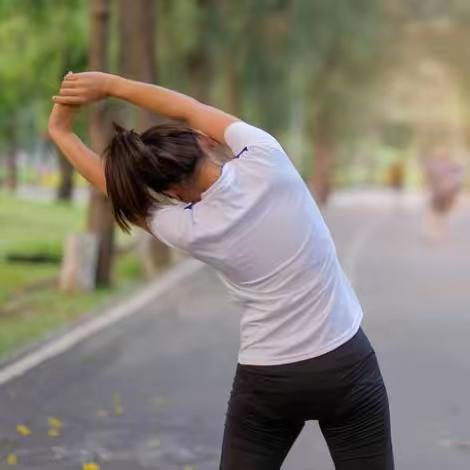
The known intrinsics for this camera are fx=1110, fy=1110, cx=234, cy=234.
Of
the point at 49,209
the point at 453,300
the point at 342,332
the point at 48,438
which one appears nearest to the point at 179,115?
the point at 342,332

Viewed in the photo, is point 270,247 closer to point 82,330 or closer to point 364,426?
point 364,426

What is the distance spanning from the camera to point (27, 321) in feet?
37.8

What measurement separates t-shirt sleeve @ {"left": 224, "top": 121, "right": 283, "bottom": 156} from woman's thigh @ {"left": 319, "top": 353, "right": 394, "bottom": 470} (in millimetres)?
634

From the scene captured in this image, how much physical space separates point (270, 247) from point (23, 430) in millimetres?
3842

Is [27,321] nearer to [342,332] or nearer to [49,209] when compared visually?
[342,332]

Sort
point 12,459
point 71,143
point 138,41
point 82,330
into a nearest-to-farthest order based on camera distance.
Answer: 1. point 71,143
2. point 12,459
3. point 82,330
4. point 138,41

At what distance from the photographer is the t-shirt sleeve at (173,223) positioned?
9.61ft

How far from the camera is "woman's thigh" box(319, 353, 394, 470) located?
2953mm

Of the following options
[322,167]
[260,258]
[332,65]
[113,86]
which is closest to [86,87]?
[113,86]

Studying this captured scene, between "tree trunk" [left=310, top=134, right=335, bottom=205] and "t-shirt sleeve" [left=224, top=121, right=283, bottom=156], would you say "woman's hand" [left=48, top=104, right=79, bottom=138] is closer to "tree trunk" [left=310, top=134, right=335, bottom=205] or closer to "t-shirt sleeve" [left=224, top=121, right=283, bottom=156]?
"t-shirt sleeve" [left=224, top=121, right=283, bottom=156]

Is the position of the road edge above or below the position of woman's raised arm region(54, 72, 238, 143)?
below

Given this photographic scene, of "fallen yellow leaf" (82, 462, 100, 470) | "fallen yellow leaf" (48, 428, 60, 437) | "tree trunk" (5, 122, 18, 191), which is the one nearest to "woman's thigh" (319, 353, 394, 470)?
"fallen yellow leaf" (82, 462, 100, 470)

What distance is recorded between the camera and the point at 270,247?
9.47 feet

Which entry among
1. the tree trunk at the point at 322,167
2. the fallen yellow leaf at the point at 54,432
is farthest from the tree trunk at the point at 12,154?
the fallen yellow leaf at the point at 54,432
